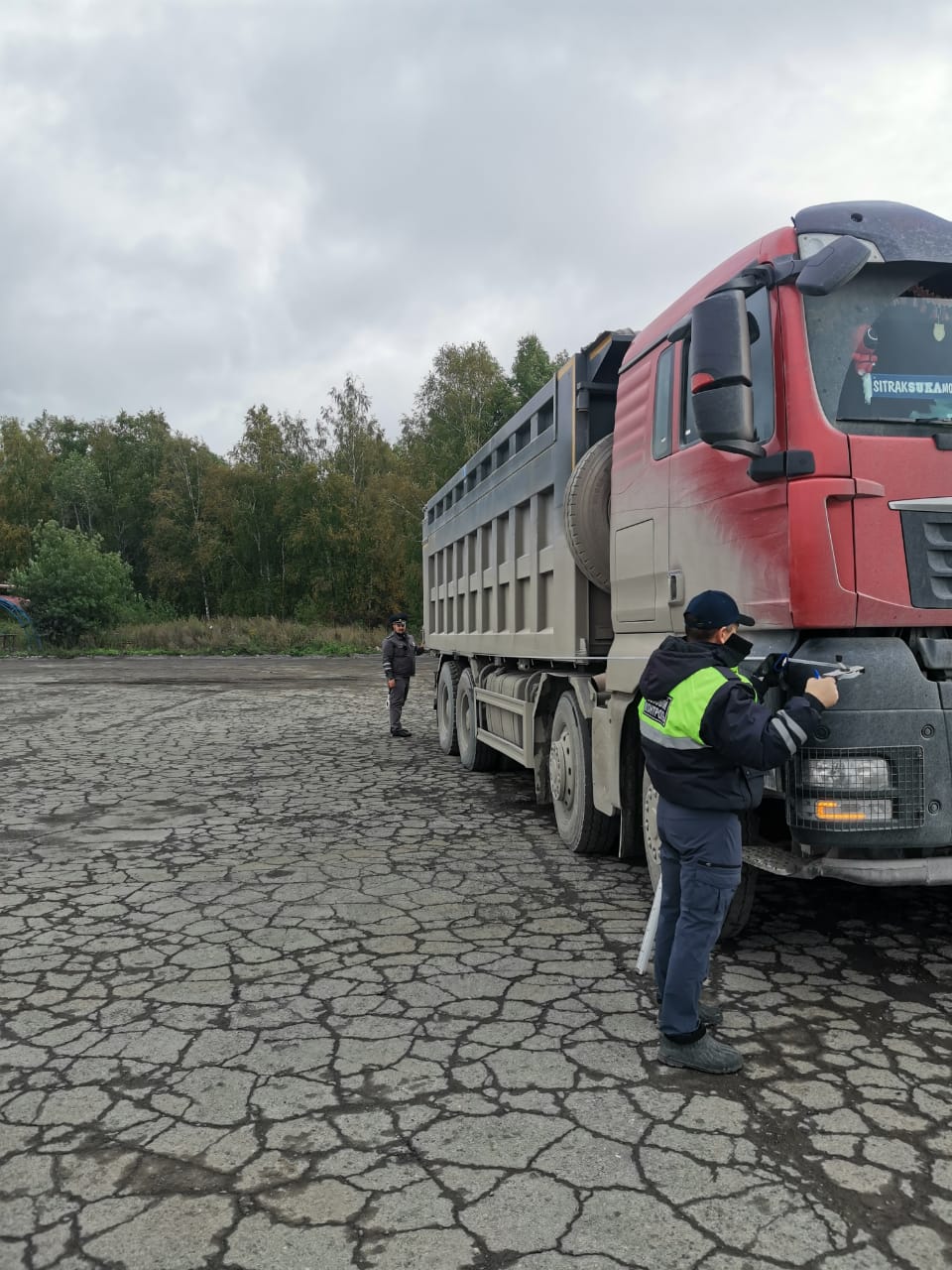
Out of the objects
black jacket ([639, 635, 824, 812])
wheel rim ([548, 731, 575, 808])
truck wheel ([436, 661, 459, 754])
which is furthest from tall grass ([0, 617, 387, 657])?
black jacket ([639, 635, 824, 812])

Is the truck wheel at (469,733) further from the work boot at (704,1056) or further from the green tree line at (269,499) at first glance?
the green tree line at (269,499)

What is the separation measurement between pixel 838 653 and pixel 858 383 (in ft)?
3.74

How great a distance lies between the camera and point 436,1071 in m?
3.34

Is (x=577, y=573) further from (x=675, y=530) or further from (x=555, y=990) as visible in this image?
(x=555, y=990)

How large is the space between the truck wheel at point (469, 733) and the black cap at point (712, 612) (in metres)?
6.43

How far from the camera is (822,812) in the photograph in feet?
12.2

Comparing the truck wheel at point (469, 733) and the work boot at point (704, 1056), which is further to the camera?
the truck wheel at point (469, 733)

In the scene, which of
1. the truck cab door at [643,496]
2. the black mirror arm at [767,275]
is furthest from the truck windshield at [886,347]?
the truck cab door at [643,496]

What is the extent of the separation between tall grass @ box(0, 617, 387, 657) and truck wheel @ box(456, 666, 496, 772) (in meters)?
30.5

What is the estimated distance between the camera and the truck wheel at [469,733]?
9836mm

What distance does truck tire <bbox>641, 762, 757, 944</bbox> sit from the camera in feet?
14.2

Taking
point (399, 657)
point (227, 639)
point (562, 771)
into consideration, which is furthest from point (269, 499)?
point (562, 771)

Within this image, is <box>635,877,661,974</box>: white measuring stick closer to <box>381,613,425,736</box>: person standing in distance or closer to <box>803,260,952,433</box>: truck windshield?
<box>803,260,952,433</box>: truck windshield

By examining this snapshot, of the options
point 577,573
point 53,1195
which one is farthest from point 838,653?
point 53,1195
